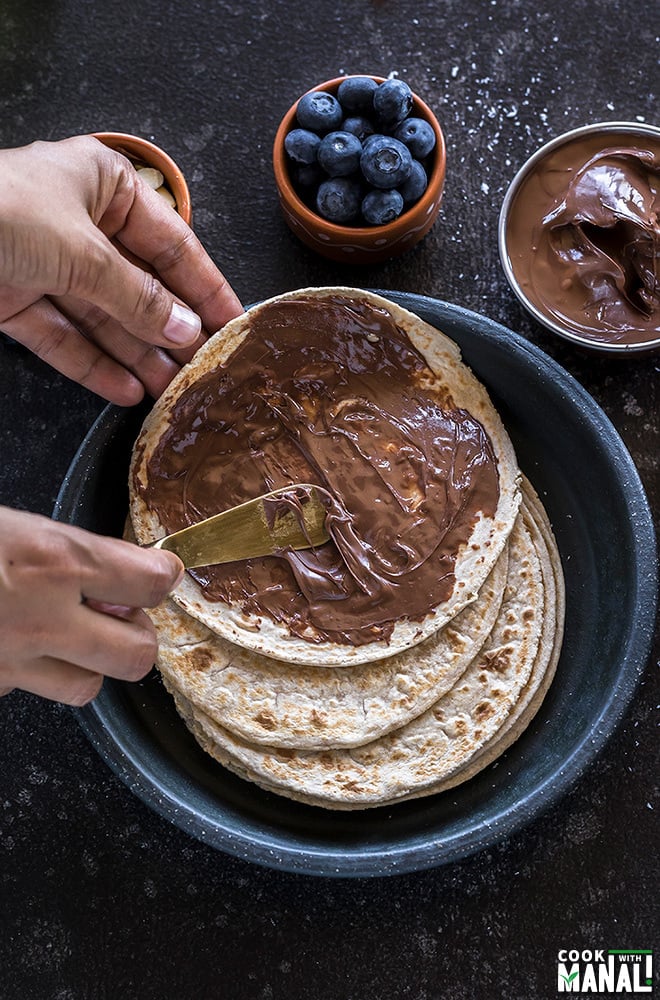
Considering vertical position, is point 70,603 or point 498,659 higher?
point 70,603

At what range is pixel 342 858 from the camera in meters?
2.08

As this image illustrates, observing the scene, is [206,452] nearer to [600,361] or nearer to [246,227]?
[246,227]

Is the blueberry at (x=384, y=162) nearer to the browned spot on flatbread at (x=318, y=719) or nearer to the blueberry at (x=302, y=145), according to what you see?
the blueberry at (x=302, y=145)

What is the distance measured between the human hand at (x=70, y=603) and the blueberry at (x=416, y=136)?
3.95ft

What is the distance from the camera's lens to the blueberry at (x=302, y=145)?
2.31 metres

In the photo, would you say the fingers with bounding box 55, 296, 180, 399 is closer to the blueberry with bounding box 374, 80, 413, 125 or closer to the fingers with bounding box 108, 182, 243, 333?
the fingers with bounding box 108, 182, 243, 333

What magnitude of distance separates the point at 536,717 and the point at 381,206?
4.39ft

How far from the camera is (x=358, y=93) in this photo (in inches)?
91.7

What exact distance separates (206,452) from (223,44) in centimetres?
127

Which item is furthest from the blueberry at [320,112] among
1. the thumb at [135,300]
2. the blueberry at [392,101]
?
the thumb at [135,300]

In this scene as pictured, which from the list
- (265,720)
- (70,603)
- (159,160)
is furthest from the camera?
(159,160)

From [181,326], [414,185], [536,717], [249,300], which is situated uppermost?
[414,185]

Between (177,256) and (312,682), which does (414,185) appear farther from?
(312,682)

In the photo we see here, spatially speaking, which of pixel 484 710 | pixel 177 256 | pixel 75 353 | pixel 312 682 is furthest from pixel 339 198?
pixel 484 710
